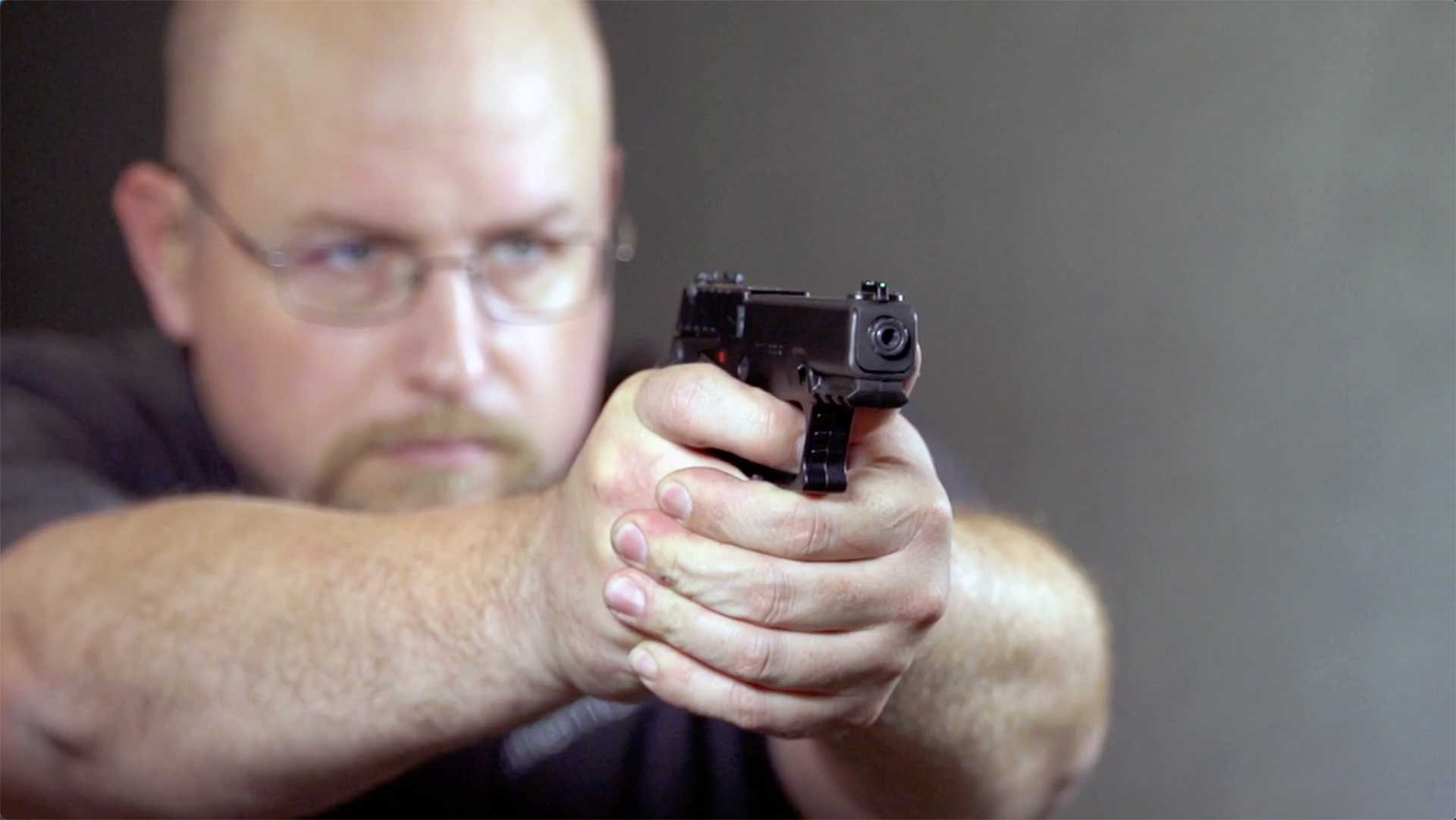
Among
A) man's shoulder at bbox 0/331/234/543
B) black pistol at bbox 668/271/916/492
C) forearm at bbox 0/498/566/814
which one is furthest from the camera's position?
man's shoulder at bbox 0/331/234/543

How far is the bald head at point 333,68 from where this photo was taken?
2.67 ft

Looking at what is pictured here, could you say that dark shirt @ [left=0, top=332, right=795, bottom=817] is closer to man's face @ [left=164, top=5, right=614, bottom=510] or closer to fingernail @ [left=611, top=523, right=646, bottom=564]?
man's face @ [left=164, top=5, right=614, bottom=510]

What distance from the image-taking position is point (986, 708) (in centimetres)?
63

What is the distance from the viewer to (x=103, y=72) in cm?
83

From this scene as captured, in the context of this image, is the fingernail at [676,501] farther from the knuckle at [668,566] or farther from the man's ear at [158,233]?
the man's ear at [158,233]

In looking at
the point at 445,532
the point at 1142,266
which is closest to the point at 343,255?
the point at 445,532

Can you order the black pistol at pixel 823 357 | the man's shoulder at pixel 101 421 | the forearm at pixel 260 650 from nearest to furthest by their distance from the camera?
1. the black pistol at pixel 823 357
2. the forearm at pixel 260 650
3. the man's shoulder at pixel 101 421

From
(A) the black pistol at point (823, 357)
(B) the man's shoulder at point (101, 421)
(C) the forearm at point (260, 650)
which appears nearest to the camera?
(A) the black pistol at point (823, 357)

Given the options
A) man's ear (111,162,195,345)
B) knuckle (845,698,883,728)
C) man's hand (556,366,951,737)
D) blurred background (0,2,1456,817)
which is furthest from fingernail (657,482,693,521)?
man's ear (111,162,195,345)

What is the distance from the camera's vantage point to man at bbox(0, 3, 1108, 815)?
18.1 inches

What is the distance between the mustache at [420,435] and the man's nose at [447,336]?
0.06 ft

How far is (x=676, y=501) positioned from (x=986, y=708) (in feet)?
0.90

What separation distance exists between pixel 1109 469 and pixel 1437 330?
0.25 metres

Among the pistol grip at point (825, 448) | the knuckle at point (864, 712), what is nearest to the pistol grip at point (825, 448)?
the pistol grip at point (825, 448)
